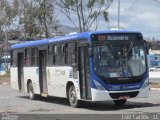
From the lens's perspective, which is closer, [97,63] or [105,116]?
[105,116]

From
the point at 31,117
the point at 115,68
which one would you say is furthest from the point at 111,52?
the point at 31,117

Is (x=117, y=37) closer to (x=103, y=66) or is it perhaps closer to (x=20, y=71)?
(x=103, y=66)

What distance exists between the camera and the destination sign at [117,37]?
60.0ft

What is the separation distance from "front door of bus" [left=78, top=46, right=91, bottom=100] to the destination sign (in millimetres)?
559

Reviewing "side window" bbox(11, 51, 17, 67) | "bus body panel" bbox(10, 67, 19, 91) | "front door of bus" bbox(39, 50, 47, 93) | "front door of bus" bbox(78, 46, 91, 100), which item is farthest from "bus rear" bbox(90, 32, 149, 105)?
"side window" bbox(11, 51, 17, 67)

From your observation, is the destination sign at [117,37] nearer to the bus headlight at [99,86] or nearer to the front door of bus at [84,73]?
the front door of bus at [84,73]

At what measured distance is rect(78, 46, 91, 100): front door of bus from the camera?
717 inches

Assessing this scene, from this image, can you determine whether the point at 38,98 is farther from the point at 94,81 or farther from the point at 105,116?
the point at 105,116

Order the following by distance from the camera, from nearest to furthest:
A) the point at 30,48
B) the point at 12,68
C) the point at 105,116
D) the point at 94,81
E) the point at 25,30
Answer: the point at 105,116, the point at 94,81, the point at 30,48, the point at 12,68, the point at 25,30

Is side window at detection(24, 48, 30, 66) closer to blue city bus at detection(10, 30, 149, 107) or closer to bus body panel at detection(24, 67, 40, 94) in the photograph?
bus body panel at detection(24, 67, 40, 94)

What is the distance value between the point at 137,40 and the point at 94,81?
2.37 metres

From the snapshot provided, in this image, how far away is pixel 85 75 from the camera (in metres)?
18.4

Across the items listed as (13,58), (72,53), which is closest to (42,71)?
(72,53)

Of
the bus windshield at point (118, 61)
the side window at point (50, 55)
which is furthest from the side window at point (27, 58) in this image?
the bus windshield at point (118, 61)
